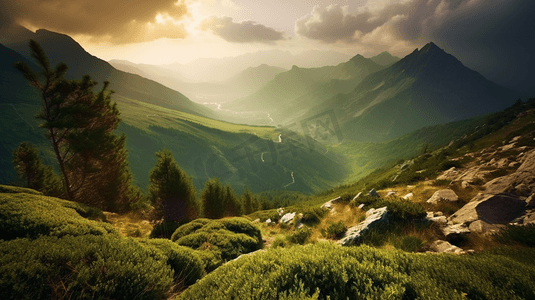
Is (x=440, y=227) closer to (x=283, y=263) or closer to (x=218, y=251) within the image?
(x=283, y=263)

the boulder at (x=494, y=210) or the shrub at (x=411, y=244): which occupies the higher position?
the boulder at (x=494, y=210)

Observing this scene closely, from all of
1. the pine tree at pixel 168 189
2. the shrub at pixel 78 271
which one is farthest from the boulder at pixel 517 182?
the pine tree at pixel 168 189

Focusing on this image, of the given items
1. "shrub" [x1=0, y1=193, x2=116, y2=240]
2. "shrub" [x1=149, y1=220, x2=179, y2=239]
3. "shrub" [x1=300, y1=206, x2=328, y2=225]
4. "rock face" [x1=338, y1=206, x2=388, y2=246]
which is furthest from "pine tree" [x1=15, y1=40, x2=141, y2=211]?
"rock face" [x1=338, y1=206, x2=388, y2=246]

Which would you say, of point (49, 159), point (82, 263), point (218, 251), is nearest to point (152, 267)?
point (82, 263)

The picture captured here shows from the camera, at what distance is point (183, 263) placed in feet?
29.1

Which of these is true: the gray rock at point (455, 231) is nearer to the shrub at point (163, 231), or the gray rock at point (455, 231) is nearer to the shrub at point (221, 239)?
the shrub at point (221, 239)

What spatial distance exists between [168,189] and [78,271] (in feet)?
85.8

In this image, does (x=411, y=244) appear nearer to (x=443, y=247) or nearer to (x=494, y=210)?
(x=443, y=247)

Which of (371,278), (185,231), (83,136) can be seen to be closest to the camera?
(371,278)

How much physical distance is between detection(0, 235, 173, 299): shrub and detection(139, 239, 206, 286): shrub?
128cm

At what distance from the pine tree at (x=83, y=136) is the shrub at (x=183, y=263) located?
71.7 ft

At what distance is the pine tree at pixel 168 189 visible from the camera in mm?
29859

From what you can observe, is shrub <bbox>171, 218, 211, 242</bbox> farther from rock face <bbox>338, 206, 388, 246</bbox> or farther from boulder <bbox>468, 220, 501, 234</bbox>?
boulder <bbox>468, 220, 501, 234</bbox>


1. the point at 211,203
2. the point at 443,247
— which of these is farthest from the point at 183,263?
the point at 211,203
